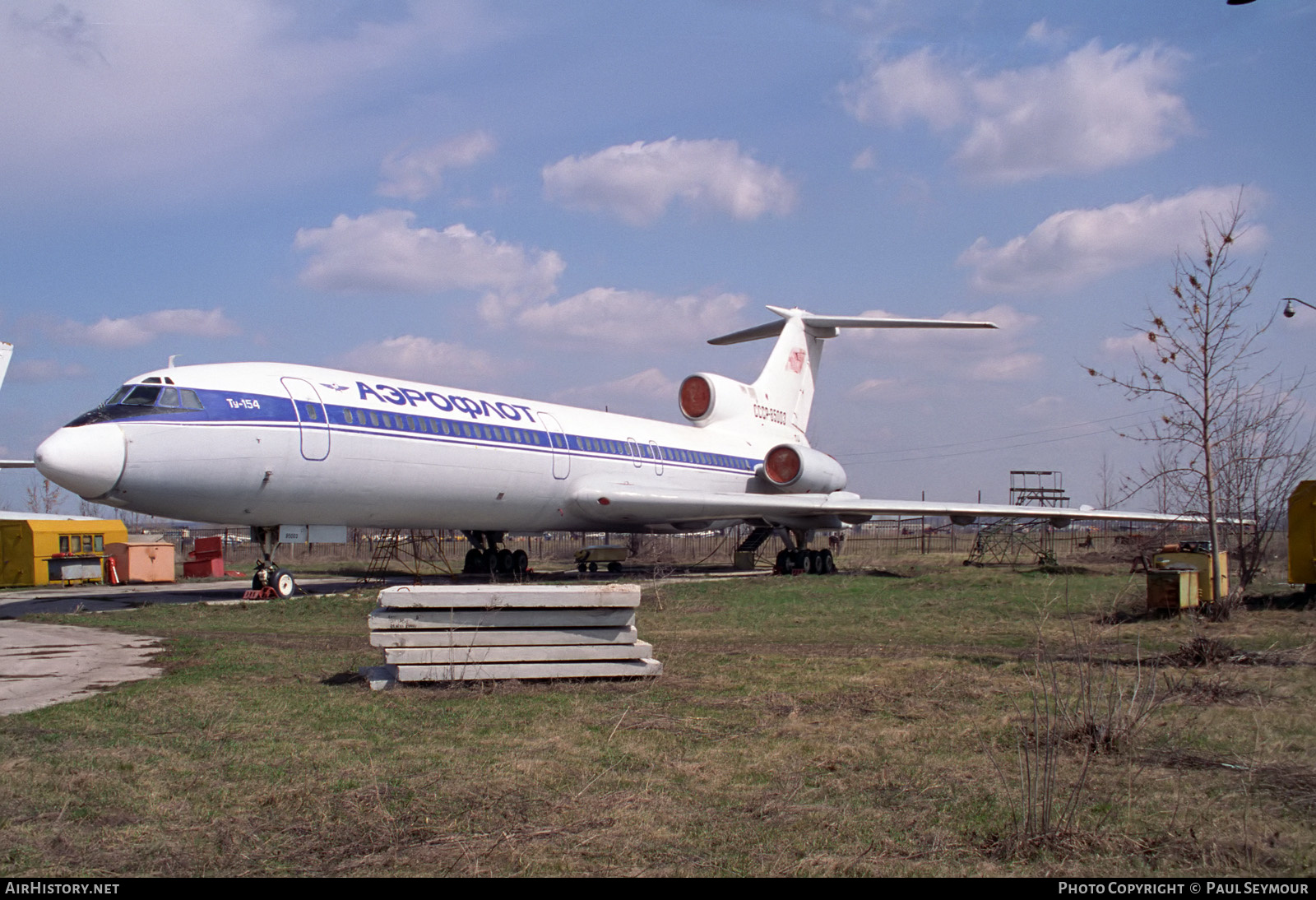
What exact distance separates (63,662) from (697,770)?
780 cm

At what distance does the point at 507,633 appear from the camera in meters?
8.48

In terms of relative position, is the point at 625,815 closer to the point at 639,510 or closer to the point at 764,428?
the point at 639,510

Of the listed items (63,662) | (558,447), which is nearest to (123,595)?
(558,447)

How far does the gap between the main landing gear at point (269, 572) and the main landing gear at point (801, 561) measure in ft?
47.6

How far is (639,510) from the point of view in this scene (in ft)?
79.9

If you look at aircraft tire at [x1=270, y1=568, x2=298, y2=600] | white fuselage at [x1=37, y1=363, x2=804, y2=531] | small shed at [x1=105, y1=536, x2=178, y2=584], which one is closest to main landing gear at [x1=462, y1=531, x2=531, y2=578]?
white fuselage at [x1=37, y1=363, x2=804, y2=531]

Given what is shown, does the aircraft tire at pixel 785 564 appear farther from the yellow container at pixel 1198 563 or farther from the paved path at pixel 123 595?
the yellow container at pixel 1198 563

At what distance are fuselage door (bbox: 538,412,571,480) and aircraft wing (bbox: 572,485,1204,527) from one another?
811mm

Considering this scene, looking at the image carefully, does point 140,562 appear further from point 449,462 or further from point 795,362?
point 795,362

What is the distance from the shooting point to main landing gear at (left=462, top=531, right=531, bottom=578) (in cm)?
2525

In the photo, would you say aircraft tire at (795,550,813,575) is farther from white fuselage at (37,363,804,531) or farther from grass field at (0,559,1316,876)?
grass field at (0,559,1316,876)

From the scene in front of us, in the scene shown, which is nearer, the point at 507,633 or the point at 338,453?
the point at 507,633

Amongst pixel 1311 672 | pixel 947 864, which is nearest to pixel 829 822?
pixel 947 864

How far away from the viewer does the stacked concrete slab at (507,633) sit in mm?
8305
